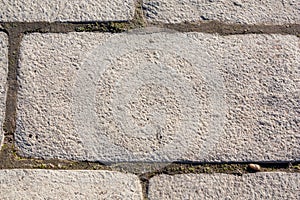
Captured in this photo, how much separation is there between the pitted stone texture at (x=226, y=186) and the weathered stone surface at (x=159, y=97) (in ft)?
0.14

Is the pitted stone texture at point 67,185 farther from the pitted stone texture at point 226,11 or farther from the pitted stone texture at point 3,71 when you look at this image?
the pitted stone texture at point 226,11

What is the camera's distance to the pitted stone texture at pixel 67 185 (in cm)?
108

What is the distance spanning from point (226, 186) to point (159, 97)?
0.26 m

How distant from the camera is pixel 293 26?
120 cm

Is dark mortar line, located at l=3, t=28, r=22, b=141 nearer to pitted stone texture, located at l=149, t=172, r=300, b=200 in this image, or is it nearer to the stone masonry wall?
the stone masonry wall

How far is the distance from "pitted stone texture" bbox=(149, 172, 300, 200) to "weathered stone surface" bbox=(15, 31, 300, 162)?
0.14 ft

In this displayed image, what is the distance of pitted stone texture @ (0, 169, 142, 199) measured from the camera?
1075 mm

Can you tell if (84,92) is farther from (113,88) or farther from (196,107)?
(196,107)

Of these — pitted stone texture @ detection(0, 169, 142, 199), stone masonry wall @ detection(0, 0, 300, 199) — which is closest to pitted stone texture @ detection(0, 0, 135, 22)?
stone masonry wall @ detection(0, 0, 300, 199)

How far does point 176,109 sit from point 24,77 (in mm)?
376

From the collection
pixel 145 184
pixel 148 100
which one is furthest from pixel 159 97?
pixel 145 184

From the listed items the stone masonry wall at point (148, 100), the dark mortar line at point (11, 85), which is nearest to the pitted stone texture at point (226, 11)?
the stone masonry wall at point (148, 100)

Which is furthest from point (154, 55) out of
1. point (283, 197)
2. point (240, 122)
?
point (283, 197)

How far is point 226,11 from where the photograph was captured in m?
1.20
